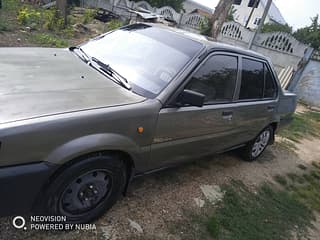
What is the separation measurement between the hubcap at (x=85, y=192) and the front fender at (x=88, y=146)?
271mm

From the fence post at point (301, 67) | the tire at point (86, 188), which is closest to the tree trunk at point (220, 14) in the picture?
the fence post at point (301, 67)

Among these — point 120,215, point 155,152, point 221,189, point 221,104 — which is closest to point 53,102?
point 155,152

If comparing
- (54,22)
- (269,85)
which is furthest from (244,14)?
(269,85)

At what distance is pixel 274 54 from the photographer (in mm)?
12648

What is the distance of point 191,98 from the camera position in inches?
99.3

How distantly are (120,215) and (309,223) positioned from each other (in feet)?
8.02

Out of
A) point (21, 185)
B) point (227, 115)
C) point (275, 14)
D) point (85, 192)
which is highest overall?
point (227, 115)

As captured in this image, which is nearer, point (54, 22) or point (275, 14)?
point (54, 22)

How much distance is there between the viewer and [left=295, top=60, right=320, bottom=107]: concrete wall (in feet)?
35.8

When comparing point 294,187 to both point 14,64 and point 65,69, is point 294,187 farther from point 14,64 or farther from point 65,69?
→ point 14,64

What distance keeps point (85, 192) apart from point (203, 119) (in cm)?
138

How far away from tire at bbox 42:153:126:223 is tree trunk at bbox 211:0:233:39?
10.9m

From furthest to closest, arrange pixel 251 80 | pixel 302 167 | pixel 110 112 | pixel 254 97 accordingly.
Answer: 1. pixel 302 167
2. pixel 254 97
3. pixel 251 80
4. pixel 110 112

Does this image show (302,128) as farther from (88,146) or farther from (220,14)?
(88,146)
